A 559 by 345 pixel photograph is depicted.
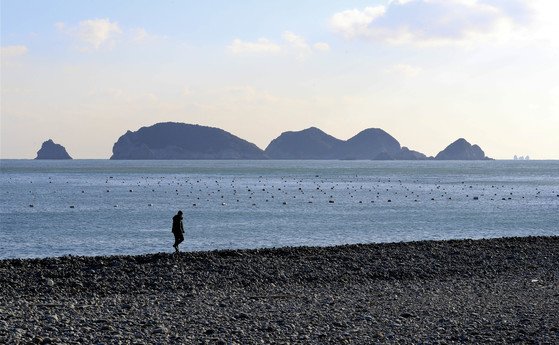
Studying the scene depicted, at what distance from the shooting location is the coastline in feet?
52.7

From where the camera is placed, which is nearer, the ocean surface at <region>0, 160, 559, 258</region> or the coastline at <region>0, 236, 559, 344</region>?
the coastline at <region>0, 236, 559, 344</region>

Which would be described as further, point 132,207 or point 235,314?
point 132,207

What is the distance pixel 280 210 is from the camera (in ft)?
224

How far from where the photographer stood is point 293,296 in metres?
21.2

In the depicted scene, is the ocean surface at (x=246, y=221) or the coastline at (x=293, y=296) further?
the ocean surface at (x=246, y=221)

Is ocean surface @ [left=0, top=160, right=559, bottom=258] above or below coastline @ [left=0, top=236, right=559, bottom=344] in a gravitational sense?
below

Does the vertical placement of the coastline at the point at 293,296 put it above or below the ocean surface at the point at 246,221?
above

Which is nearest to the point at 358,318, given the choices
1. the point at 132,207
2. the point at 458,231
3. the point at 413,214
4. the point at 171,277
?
the point at 171,277

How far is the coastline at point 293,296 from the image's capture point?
633 inches

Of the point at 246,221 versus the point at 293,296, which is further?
the point at 246,221

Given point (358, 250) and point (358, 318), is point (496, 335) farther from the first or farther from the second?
point (358, 250)

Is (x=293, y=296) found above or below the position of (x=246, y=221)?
above

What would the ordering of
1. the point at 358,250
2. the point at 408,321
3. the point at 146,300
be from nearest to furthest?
1. the point at 408,321
2. the point at 146,300
3. the point at 358,250

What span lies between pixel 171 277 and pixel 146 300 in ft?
11.5
